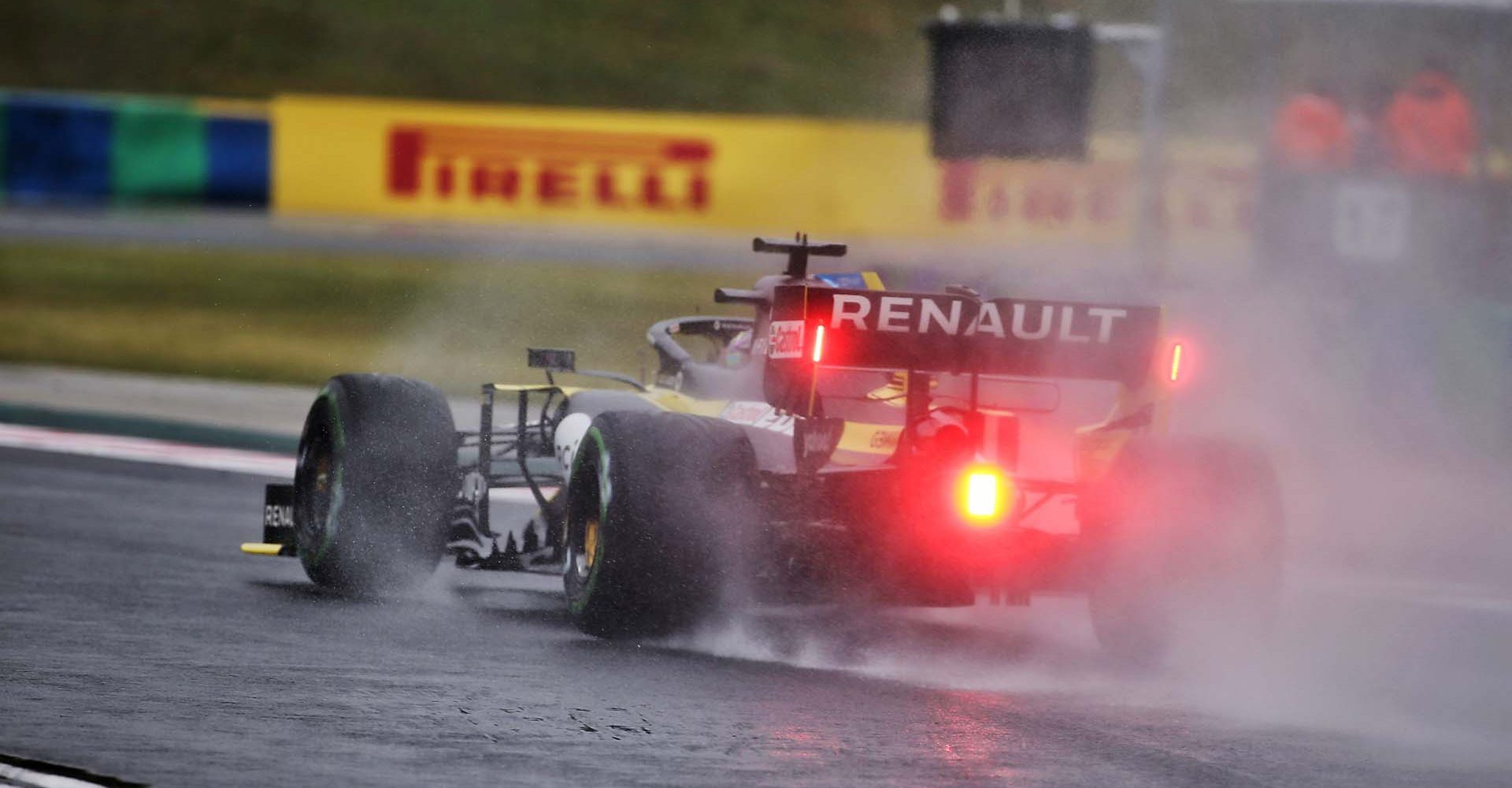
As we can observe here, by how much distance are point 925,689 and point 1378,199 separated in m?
14.6

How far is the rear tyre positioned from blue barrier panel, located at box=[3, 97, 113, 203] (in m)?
24.8

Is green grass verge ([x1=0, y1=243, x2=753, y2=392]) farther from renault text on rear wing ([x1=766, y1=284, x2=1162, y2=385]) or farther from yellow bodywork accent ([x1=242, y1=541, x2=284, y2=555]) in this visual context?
renault text on rear wing ([x1=766, y1=284, x2=1162, y2=385])

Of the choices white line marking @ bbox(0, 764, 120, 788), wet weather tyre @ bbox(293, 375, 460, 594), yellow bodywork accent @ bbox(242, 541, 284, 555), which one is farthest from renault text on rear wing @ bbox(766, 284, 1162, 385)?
white line marking @ bbox(0, 764, 120, 788)

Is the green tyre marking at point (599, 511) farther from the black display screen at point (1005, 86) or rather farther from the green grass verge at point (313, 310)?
the black display screen at point (1005, 86)

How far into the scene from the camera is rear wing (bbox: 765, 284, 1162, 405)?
24.1 feet

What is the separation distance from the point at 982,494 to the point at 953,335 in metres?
0.48

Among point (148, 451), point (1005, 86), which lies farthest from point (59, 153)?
point (148, 451)

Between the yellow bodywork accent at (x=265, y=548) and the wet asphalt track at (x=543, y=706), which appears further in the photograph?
the yellow bodywork accent at (x=265, y=548)

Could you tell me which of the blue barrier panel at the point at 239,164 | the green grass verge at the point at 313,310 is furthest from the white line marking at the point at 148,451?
the blue barrier panel at the point at 239,164

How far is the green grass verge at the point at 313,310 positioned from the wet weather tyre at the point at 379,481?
598cm

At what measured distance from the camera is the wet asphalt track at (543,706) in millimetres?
6008

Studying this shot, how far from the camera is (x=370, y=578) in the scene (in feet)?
29.0

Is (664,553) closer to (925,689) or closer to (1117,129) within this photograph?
(925,689)

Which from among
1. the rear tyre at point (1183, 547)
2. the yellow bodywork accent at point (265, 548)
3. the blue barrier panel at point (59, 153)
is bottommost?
the yellow bodywork accent at point (265, 548)
